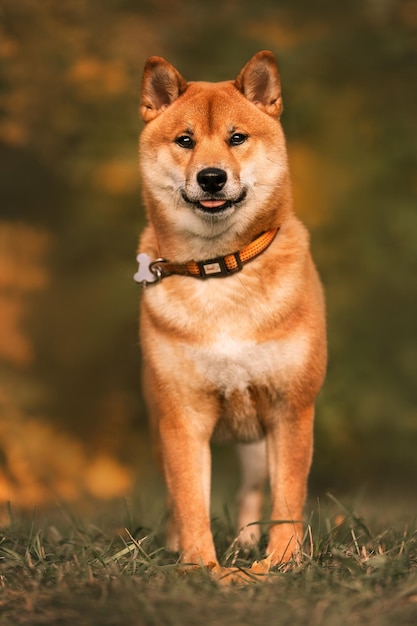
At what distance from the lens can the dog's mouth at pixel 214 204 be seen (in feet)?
12.0

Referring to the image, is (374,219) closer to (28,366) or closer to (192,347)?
(28,366)

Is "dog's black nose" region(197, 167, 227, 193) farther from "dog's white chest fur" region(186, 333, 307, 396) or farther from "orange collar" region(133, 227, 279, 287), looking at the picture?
"dog's white chest fur" region(186, 333, 307, 396)

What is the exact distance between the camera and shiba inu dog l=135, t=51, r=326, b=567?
365 cm

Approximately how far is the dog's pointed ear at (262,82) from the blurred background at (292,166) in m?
3.51

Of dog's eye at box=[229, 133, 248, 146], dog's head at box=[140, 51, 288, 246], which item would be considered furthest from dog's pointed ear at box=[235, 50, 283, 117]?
dog's eye at box=[229, 133, 248, 146]

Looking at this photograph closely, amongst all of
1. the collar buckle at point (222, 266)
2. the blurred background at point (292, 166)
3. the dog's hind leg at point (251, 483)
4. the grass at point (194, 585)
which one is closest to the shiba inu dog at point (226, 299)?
the collar buckle at point (222, 266)

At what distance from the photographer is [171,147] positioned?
12.5 ft

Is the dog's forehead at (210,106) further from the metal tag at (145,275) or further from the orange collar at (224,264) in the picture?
the metal tag at (145,275)

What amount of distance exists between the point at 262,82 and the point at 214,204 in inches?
24.7

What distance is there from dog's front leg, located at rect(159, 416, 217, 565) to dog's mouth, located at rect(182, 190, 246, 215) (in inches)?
32.0

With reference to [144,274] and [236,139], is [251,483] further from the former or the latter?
[236,139]

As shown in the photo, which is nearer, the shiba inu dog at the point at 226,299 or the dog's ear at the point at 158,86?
the shiba inu dog at the point at 226,299

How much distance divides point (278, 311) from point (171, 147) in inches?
31.0

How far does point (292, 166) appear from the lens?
24.3 ft
